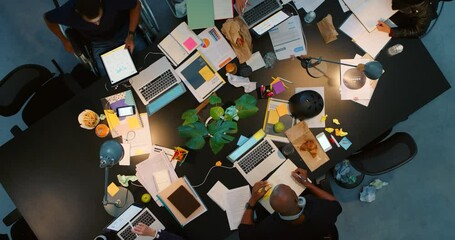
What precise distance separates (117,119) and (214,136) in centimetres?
73

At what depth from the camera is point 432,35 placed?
3525mm

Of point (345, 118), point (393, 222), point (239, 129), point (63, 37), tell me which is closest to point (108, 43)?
point (63, 37)

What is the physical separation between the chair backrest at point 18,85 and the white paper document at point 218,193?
1548 mm

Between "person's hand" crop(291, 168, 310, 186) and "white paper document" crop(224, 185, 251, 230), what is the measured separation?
349 mm

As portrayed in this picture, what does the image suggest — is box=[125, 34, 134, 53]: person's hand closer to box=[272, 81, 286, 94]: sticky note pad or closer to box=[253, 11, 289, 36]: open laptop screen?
box=[253, 11, 289, 36]: open laptop screen

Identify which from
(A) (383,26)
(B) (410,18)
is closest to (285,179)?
(A) (383,26)

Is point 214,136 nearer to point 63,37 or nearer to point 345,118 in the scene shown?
point 345,118

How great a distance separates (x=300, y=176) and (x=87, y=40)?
1995 millimetres

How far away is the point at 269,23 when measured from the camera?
2.61m

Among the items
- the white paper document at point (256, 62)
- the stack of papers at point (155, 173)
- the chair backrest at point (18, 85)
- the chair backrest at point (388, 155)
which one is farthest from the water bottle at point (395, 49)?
the chair backrest at point (18, 85)

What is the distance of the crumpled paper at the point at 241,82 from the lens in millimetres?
2574

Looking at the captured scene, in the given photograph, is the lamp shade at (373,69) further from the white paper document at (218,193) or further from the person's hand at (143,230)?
the person's hand at (143,230)

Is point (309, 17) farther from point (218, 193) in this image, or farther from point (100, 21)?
point (100, 21)

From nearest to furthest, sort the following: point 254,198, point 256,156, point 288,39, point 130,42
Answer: point 254,198
point 256,156
point 288,39
point 130,42
